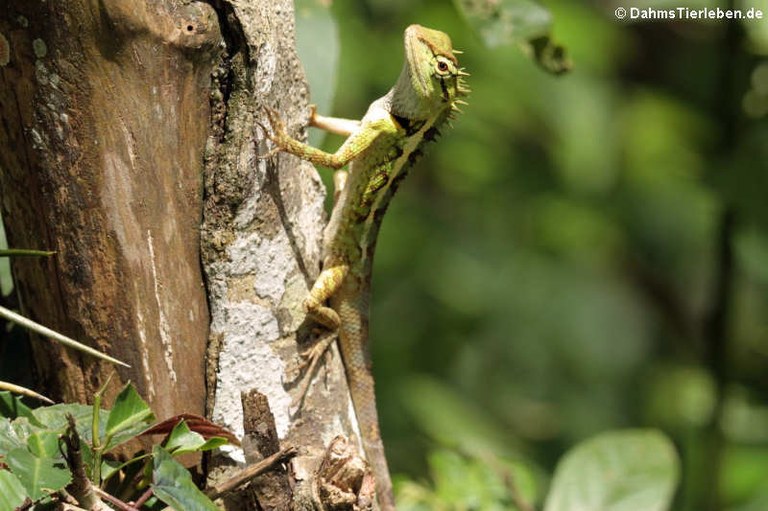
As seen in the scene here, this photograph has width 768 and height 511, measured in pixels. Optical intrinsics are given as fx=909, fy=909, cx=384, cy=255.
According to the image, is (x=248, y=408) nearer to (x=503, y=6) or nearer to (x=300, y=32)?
(x=300, y=32)

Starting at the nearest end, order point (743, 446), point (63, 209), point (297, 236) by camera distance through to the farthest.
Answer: point (63, 209)
point (297, 236)
point (743, 446)

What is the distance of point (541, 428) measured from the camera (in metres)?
6.30

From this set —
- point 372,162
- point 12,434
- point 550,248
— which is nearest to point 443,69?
point 372,162

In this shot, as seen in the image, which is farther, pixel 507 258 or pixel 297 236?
pixel 507 258

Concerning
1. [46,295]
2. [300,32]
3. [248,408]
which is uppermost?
[300,32]

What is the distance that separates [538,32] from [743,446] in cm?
233

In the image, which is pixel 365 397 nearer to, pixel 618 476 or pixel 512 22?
pixel 618 476

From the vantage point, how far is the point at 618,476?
332 centimetres

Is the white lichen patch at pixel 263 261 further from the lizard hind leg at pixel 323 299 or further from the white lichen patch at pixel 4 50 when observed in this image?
the white lichen patch at pixel 4 50

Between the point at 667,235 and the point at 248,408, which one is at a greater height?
the point at 248,408

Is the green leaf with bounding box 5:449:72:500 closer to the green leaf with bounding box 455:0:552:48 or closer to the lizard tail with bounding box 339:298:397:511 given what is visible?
the lizard tail with bounding box 339:298:397:511

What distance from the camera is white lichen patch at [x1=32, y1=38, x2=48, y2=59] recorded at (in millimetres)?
2040

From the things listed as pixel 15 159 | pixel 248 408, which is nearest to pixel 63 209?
pixel 15 159

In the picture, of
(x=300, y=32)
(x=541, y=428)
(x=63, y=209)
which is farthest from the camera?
(x=541, y=428)
